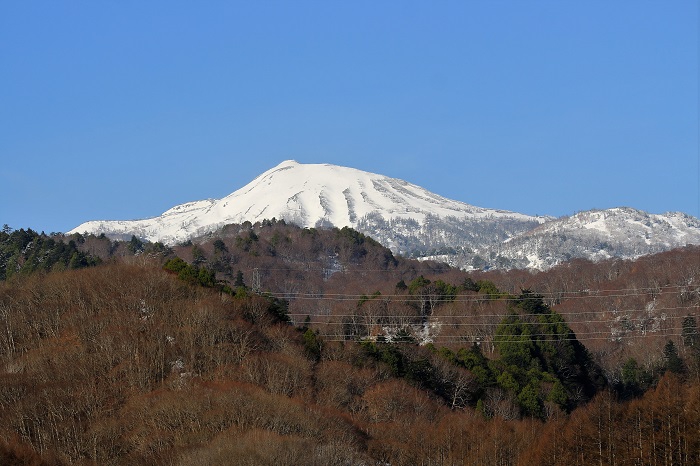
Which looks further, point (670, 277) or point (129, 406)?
point (670, 277)

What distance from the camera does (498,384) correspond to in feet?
208

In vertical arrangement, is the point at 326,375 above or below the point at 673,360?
below

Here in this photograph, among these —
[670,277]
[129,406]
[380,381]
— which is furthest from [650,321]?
[129,406]

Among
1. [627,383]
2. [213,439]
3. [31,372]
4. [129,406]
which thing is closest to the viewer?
[213,439]

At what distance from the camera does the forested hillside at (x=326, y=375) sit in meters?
43.6

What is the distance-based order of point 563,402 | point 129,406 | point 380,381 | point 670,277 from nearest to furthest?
point 129,406
point 380,381
point 563,402
point 670,277

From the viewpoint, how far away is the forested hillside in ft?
143

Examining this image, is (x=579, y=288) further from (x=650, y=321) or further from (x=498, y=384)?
(x=498, y=384)

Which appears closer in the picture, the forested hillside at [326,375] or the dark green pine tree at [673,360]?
the forested hillside at [326,375]

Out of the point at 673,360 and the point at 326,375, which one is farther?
the point at 673,360

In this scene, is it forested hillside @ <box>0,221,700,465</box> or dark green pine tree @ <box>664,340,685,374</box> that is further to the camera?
dark green pine tree @ <box>664,340,685,374</box>

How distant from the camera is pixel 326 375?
185ft

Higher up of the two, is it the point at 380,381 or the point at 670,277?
the point at 670,277

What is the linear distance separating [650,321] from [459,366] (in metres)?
24.6
